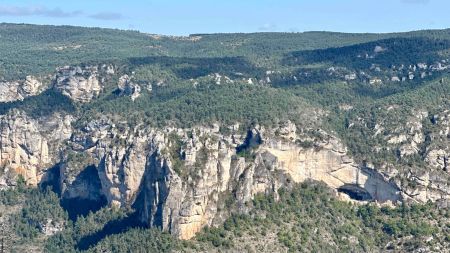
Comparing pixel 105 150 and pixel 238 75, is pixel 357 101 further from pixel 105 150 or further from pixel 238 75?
pixel 105 150

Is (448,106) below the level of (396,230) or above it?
above

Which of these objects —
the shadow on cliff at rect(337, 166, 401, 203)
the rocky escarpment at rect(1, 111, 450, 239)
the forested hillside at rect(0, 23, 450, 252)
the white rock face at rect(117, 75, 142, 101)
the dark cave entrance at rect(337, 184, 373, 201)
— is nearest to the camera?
the rocky escarpment at rect(1, 111, 450, 239)

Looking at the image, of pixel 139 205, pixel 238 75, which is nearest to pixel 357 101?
pixel 238 75

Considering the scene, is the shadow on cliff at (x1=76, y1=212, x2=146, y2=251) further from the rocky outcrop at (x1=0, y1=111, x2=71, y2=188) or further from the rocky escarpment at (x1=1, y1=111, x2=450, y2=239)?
the rocky outcrop at (x1=0, y1=111, x2=71, y2=188)

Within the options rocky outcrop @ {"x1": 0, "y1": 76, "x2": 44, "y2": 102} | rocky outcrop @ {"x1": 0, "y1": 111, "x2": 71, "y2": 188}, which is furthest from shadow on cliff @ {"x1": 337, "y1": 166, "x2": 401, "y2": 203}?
rocky outcrop @ {"x1": 0, "y1": 76, "x2": 44, "y2": 102}

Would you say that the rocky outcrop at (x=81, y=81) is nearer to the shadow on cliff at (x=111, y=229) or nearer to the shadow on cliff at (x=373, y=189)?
the shadow on cliff at (x=111, y=229)
